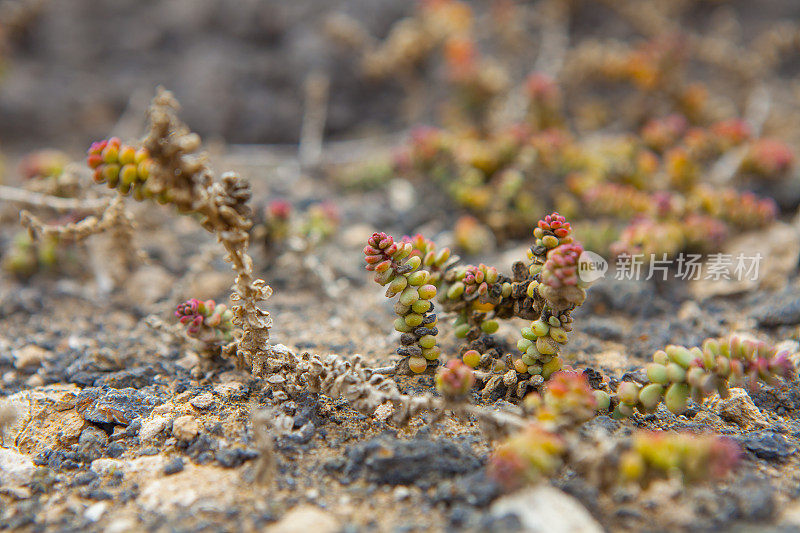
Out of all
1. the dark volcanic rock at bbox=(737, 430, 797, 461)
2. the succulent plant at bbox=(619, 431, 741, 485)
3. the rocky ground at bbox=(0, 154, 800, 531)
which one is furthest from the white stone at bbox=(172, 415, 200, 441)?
the dark volcanic rock at bbox=(737, 430, 797, 461)

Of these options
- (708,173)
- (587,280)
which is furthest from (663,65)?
(587,280)

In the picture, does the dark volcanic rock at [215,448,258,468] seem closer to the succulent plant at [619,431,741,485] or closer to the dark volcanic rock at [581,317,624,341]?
the succulent plant at [619,431,741,485]

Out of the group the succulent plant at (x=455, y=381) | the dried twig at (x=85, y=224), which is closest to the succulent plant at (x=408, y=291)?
the succulent plant at (x=455, y=381)

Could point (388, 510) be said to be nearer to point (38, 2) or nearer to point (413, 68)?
point (413, 68)

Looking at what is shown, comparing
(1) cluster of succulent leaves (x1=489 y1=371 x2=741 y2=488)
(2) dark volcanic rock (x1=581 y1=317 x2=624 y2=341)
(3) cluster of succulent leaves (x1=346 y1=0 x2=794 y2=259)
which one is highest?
(3) cluster of succulent leaves (x1=346 y1=0 x2=794 y2=259)

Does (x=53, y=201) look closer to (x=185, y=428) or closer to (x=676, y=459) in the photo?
(x=185, y=428)

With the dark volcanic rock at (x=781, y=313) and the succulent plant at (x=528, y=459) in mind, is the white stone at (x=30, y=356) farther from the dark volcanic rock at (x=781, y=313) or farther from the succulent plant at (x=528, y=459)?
the dark volcanic rock at (x=781, y=313)
